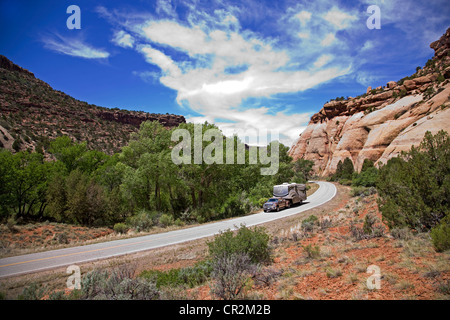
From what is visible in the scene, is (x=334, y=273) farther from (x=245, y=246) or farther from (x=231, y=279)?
(x=245, y=246)

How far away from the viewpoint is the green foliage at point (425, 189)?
7469 millimetres

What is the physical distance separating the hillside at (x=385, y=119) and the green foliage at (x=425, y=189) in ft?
117

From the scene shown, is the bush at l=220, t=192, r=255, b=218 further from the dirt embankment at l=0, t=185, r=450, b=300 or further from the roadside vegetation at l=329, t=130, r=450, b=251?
the roadside vegetation at l=329, t=130, r=450, b=251

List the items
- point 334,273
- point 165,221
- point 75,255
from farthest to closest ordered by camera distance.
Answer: point 165,221 < point 75,255 < point 334,273

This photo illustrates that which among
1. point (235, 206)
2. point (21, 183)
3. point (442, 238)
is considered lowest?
point (235, 206)

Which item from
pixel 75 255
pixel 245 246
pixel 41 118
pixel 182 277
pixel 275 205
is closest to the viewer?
pixel 182 277

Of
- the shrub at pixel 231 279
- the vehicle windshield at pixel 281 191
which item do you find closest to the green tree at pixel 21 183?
the vehicle windshield at pixel 281 191

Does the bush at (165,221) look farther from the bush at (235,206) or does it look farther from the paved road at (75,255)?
the paved road at (75,255)

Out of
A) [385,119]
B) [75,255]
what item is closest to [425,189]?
[75,255]

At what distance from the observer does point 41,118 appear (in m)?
61.5

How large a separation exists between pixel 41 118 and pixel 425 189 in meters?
80.9
